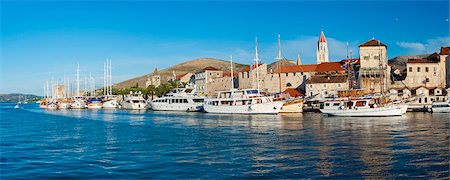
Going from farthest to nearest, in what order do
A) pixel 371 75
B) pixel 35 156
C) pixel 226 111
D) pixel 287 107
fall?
pixel 371 75, pixel 226 111, pixel 287 107, pixel 35 156

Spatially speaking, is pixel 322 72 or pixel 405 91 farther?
pixel 322 72

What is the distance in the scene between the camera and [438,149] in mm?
22375

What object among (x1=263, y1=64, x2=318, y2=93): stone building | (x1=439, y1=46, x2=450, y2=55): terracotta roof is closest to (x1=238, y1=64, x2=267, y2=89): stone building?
(x1=263, y1=64, x2=318, y2=93): stone building

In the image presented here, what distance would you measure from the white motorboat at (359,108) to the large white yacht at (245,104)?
7380 mm

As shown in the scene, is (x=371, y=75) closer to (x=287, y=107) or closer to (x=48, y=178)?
(x=287, y=107)

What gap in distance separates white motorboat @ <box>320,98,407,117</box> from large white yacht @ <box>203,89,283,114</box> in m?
7.38

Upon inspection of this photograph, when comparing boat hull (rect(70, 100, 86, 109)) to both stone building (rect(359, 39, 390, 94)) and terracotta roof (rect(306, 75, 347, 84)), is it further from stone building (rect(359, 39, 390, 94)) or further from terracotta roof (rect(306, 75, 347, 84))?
stone building (rect(359, 39, 390, 94))

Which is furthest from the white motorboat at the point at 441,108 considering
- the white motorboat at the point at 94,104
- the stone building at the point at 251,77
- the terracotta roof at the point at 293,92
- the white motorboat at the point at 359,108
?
the white motorboat at the point at 94,104

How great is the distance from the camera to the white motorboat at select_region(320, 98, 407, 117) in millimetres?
49656

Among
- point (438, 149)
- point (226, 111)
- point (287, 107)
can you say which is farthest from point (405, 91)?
point (438, 149)

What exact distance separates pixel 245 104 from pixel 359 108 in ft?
54.6

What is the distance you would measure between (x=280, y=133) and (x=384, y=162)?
12.8 metres

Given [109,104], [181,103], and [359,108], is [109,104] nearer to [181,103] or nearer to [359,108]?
[181,103]

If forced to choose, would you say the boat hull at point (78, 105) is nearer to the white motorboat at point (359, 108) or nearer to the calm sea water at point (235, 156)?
the white motorboat at point (359, 108)
